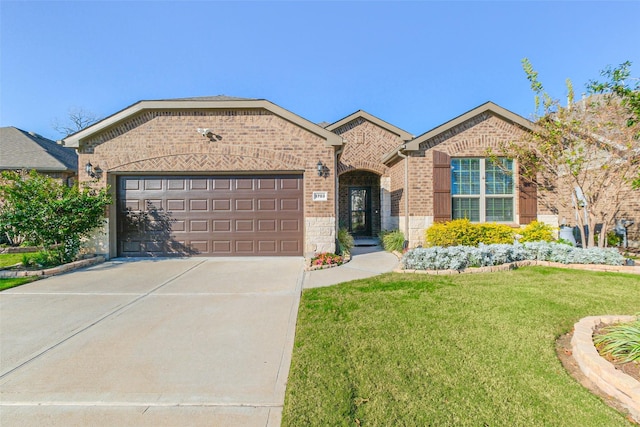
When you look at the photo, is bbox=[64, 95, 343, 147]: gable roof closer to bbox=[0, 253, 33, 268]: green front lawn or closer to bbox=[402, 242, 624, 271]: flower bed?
bbox=[0, 253, 33, 268]: green front lawn

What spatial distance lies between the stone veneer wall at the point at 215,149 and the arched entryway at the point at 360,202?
5119 mm

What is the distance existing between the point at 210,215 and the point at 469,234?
24.5 ft

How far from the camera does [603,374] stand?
7.64 ft

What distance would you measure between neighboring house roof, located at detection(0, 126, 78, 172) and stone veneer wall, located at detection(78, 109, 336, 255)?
6.28 m

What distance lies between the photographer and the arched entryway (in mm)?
13336

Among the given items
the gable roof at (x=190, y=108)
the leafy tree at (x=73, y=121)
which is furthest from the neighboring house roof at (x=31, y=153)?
the leafy tree at (x=73, y=121)

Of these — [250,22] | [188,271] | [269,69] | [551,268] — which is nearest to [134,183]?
[188,271]

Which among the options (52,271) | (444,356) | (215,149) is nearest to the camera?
(444,356)

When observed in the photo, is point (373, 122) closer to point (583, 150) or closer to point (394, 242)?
point (394, 242)

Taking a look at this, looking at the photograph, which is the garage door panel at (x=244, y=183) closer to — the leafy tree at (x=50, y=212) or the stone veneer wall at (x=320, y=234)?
the stone veneer wall at (x=320, y=234)

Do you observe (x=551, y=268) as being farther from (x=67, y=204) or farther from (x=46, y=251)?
(x=46, y=251)

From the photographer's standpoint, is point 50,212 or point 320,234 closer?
point 50,212

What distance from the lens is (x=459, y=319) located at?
3.67 meters

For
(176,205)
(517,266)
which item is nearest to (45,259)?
(176,205)
